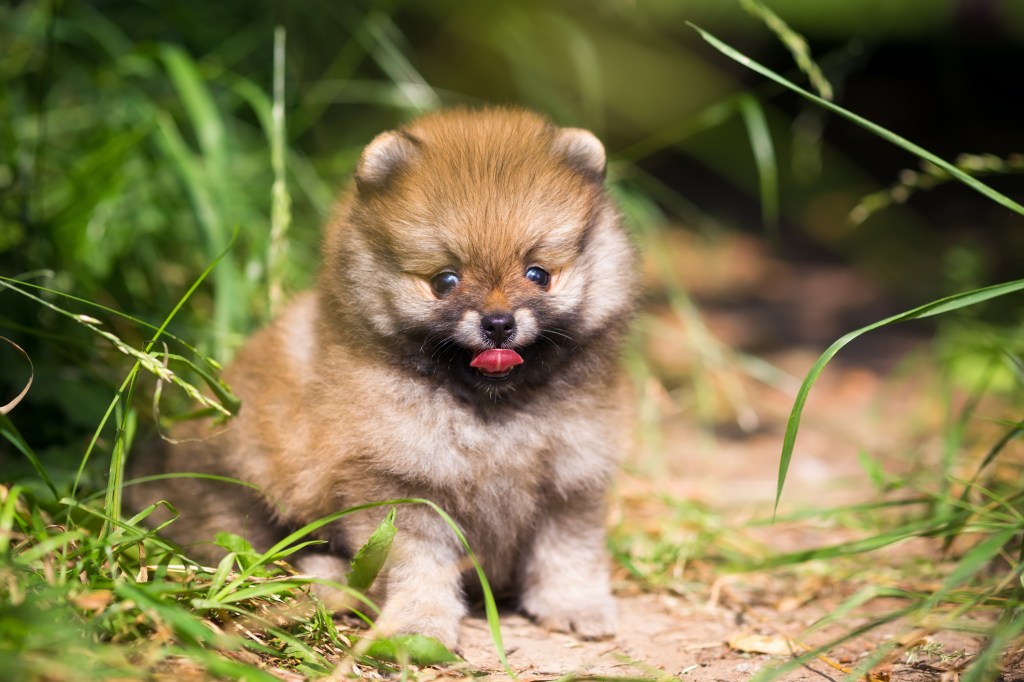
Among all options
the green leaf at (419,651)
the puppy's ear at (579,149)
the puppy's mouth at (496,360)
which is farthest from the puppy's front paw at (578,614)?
the puppy's ear at (579,149)

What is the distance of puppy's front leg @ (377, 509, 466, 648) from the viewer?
109 inches

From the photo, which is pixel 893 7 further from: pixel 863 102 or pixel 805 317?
pixel 863 102

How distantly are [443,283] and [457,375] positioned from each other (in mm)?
283

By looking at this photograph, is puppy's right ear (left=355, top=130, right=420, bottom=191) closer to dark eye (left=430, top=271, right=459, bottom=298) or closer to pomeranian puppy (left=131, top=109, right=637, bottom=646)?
pomeranian puppy (left=131, top=109, right=637, bottom=646)

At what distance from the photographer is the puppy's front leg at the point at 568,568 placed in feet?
10.2

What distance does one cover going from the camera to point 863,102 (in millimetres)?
7633

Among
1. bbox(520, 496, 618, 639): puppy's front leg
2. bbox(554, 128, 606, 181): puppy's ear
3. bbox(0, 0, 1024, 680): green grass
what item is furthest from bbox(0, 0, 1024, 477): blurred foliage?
bbox(520, 496, 618, 639): puppy's front leg

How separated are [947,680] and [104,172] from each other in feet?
11.9

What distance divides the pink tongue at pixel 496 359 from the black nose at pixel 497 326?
4 cm

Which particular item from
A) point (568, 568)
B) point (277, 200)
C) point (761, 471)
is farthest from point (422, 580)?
point (761, 471)

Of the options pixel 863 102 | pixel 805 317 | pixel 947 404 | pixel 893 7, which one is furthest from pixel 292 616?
pixel 863 102

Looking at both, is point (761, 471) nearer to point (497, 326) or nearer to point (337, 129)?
point (497, 326)

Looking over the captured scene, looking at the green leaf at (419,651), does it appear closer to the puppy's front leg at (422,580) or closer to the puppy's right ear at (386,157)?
the puppy's front leg at (422,580)

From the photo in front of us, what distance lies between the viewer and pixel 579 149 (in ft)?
9.53
